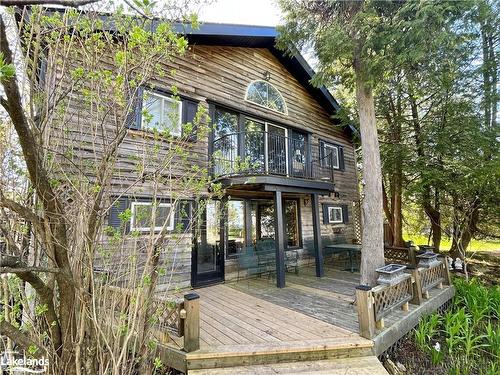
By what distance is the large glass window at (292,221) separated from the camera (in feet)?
28.5

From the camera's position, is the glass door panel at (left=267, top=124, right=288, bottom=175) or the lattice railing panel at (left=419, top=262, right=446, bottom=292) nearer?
the lattice railing panel at (left=419, top=262, right=446, bottom=292)

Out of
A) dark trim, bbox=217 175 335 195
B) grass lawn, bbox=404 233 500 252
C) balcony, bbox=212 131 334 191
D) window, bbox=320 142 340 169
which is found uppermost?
window, bbox=320 142 340 169

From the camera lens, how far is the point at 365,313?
11.7 ft

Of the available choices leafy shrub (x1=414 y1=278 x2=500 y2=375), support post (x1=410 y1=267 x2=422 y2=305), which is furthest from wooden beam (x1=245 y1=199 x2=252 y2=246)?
leafy shrub (x1=414 y1=278 x2=500 y2=375)

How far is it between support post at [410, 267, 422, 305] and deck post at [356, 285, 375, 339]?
6.09ft

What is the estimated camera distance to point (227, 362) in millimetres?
3145

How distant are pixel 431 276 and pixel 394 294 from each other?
6.70ft

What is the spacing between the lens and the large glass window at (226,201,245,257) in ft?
22.6

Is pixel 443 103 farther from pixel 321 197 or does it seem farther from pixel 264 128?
pixel 264 128

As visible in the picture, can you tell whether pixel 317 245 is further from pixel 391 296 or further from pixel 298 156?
pixel 298 156

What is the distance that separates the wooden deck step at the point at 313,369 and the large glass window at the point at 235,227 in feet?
12.4

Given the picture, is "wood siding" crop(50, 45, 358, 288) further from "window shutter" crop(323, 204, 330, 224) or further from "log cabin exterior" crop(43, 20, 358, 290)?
"window shutter" crop(323, 204, 330, 224)

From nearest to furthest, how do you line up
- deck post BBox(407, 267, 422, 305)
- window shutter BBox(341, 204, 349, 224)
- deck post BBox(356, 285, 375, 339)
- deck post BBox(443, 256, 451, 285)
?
deck post BBox(356, 285, 375, 339) → deck post BBox(407, 267, 422, 305) → deck post BBox(443, 256, 451, 285) → window shutter BBox(341, 204, 349, 224)

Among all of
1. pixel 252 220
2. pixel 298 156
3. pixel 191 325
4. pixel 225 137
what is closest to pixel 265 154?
pixel 225 137
